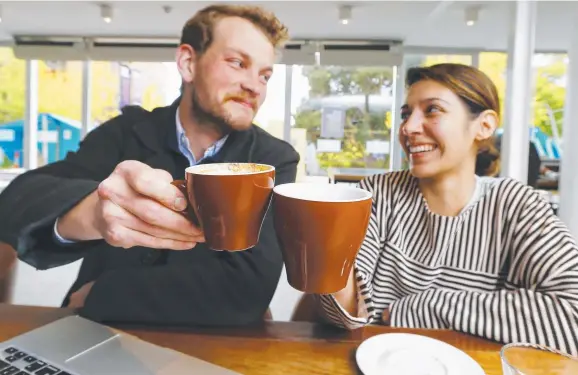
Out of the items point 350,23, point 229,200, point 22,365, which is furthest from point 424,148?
point 350,23

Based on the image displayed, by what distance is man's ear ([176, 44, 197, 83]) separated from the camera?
1.05 metres

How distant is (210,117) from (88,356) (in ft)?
2.09

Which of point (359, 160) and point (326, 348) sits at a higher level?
point (359, 160)

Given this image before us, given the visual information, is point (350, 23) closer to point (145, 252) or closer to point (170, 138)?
point (170, 138)

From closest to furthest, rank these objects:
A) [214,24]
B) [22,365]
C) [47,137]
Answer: [22,365] < [214,24] < [47,137]

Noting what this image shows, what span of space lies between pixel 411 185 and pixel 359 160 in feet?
2.60

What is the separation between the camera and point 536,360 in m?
0.45

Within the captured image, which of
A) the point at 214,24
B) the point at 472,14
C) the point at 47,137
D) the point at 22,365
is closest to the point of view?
the point at 22,365

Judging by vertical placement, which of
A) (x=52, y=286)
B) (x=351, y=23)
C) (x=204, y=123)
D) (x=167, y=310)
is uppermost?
(x=351, y=23)

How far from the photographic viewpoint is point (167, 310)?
80cm

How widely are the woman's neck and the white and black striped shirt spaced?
0.06 ft

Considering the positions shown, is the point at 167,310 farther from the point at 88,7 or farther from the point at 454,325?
the point at 88,7

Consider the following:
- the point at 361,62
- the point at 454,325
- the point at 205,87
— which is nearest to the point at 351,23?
the point at 361,62

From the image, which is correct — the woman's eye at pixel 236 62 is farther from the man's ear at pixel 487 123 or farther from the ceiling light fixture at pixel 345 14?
the ceiling light fixture at pixel 345 14
